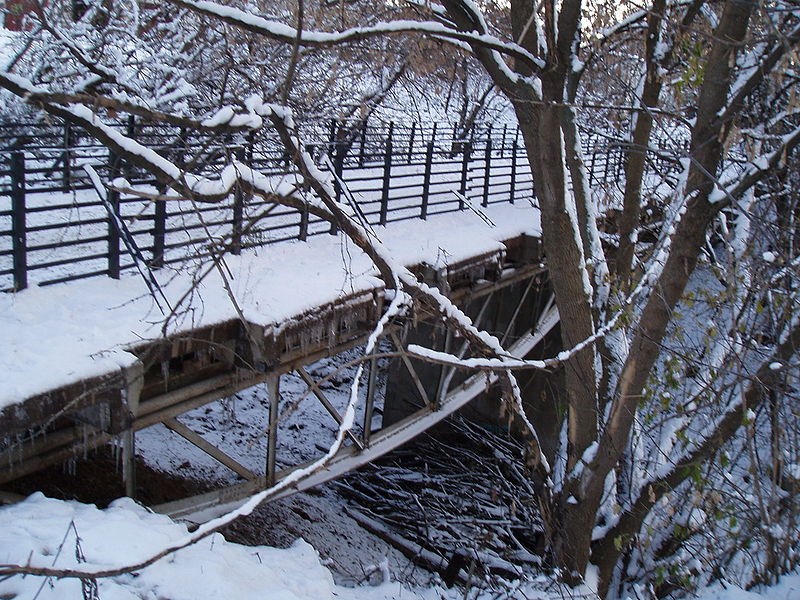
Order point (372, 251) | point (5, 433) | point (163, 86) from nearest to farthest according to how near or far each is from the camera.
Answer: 1. point (5, 433)
2. point (372, 251)
3. point (163, 86)

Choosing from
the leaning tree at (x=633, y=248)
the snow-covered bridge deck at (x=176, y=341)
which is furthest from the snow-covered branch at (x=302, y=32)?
the snow-covered bridge deck at (x=176, y=341)

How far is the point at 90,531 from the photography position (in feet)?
16.4

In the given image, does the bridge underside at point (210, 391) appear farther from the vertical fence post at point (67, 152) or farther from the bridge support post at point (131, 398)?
the vertical fence post at point (67, 152)

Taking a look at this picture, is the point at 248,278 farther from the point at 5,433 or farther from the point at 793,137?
the point at 793,137

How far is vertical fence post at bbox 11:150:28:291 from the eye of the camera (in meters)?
6.62

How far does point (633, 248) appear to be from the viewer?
28.3 ft

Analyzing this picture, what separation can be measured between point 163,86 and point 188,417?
19.6 ft

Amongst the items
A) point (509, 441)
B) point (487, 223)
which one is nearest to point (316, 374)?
point (509, 441)

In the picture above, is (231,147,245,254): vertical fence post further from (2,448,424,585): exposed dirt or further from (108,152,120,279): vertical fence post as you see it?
(2,448,424,585): exposed dirt

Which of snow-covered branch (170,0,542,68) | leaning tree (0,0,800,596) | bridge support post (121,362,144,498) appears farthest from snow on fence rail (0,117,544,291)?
bridge support post (121,362,144,498)

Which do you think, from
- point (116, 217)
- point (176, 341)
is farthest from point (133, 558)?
point (116, 217)

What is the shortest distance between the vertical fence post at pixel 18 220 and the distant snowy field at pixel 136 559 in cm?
229

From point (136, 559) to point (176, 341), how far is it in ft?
6.04

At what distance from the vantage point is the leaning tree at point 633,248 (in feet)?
17.5
